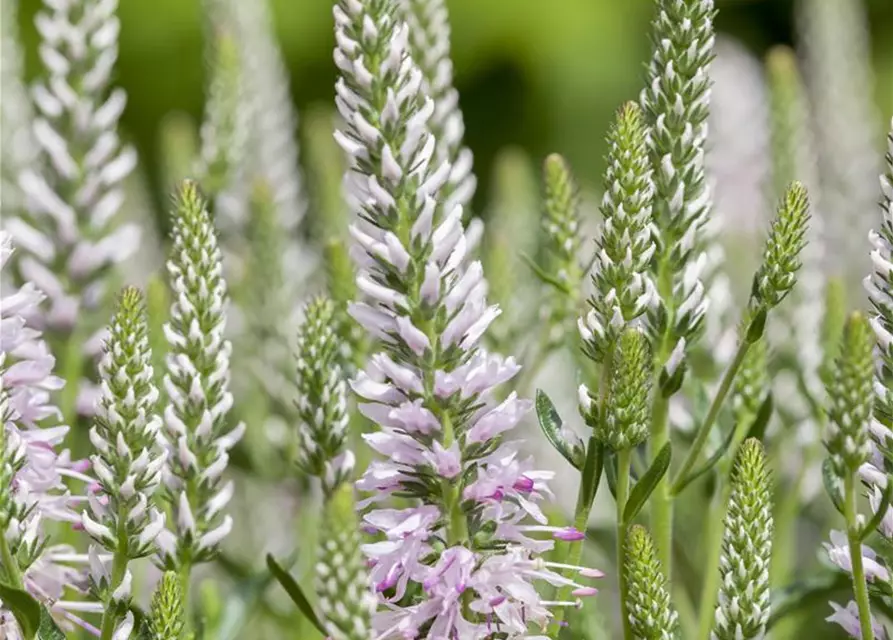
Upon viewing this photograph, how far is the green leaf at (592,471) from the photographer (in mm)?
791

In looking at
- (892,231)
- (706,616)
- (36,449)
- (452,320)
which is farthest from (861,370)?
(36,449)

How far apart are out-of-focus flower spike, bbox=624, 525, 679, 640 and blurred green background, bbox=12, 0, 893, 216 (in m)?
2.34

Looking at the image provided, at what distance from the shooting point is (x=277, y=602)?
1312 mm

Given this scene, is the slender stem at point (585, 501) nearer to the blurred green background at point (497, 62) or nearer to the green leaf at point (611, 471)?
the green leaf at point (611, 471)

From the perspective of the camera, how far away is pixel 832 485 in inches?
31.4

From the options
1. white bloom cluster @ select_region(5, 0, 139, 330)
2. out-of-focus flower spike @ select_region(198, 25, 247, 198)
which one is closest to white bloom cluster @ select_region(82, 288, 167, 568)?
white bloom cluster @ select_region(5, 0, 139, 330)

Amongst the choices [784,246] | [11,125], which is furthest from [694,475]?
[11,125]

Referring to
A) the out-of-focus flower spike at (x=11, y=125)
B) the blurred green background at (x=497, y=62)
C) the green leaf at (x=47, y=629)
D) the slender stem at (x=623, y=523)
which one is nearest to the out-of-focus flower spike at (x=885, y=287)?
the slender stem at (x=623, y=523)

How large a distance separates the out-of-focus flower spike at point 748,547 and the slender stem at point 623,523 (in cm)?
6

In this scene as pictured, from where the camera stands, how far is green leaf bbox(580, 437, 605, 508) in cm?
79

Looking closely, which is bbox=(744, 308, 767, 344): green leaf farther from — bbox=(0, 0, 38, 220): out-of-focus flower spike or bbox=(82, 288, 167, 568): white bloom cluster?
bbox=(0, 0, 38, 220): out-of-focus flower spike

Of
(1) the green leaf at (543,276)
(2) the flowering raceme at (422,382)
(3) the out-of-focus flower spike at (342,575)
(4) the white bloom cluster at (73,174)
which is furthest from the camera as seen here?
(4) the white bloom cluster at (73,174)

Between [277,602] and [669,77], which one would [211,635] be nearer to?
[277,602]

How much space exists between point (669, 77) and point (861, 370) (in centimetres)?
22
